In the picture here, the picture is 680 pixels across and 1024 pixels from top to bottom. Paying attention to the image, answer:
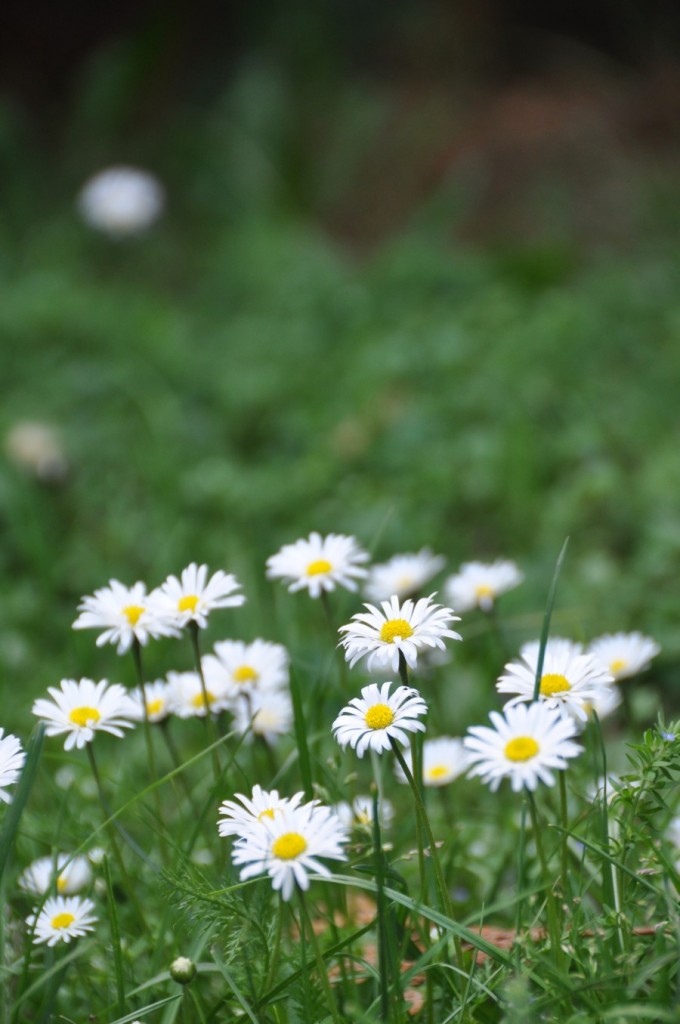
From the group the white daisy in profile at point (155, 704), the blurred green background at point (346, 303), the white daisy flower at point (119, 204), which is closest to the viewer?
the white daisy in profile at point (155, 704)

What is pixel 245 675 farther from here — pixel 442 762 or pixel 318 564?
pixel 442 762

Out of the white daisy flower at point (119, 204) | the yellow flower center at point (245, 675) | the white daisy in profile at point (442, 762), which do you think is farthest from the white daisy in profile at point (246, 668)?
the white daisy flower at point (119, 204)

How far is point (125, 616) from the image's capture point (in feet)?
3.92

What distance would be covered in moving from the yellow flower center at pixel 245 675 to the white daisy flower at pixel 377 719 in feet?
0.99

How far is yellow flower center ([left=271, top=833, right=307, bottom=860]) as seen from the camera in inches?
34.7

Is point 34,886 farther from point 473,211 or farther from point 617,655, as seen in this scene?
point 473,211

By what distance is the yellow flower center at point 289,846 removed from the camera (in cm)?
88

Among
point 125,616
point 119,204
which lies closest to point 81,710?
point 125,616

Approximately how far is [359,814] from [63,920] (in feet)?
1.21

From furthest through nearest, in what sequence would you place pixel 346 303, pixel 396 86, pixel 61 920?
pixel 396 86
pixel 346 303
pixel 61 920

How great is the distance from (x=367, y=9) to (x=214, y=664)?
4.73m

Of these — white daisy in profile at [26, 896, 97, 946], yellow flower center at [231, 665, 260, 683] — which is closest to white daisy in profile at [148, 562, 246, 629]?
yellow flower center at [231, 665, 260, 683]

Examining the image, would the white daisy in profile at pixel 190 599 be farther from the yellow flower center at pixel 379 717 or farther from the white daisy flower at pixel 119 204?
the white daisy flower at pixel 119 204

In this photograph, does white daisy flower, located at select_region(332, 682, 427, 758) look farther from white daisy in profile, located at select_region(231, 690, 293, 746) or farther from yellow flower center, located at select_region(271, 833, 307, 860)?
white daisy in profile, located at select_region(231, 690, 293, 746)
